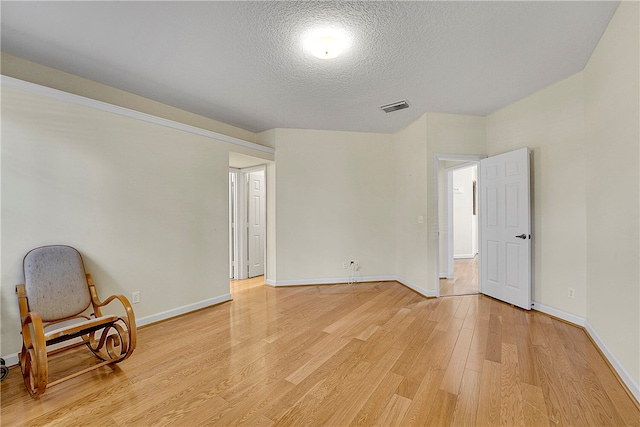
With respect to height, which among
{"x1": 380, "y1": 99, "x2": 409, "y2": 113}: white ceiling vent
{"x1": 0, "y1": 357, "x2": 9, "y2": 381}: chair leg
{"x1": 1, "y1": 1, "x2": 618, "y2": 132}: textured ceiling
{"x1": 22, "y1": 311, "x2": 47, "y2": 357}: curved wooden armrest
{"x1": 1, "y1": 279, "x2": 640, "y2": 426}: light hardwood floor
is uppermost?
{"x1": 1, "y1": 1, "x2": 618, "y2": 132}: textured ceiling

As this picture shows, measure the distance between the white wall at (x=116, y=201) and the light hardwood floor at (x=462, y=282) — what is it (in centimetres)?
334

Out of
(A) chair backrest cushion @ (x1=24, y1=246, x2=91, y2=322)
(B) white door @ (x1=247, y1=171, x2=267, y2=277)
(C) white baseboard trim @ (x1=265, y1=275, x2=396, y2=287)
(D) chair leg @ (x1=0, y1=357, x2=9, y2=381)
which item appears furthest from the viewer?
(B) white door @ (x1=247, y1=171, x2=267, y2=277)

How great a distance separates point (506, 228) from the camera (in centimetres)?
351

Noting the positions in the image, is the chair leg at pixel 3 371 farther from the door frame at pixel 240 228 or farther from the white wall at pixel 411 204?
the white wall at pixel 411 204

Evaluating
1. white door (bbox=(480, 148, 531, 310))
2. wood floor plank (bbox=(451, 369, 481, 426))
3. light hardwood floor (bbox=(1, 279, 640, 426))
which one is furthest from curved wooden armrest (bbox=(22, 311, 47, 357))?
white door (bbox=(480, 148, 531, 310))

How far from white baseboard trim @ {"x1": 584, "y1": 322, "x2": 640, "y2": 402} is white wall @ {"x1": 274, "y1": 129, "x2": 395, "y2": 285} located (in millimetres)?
2654

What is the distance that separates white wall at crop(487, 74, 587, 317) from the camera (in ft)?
9.23

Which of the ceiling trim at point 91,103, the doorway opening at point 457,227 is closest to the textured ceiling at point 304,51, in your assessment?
the ceiling trim at point 91,103

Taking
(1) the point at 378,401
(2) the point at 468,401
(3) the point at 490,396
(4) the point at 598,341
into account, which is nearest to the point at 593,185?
(4) the point at 598,341

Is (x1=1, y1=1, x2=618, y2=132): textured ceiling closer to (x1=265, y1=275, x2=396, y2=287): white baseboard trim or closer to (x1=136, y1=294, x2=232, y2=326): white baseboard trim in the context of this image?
(x1=136, y1=294, x2=232, y2=326): white baseboard trim

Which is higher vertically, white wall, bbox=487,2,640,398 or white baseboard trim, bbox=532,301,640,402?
white wall, bbox=487,2,640,398

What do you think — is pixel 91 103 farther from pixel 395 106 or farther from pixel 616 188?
pixel 616 188

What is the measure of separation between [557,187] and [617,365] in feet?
5.97

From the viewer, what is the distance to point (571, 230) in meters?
2.89
